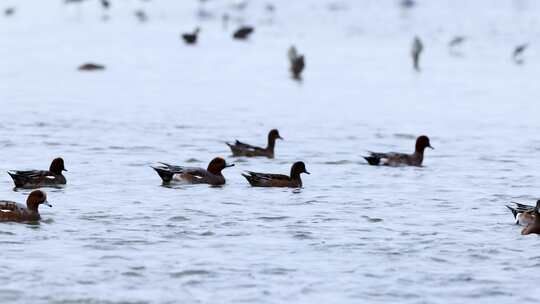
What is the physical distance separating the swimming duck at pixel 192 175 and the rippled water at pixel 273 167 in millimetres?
218

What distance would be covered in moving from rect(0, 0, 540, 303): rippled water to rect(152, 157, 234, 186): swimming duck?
0.72ft

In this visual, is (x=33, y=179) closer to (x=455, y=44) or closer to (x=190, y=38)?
(x=190, y=38)

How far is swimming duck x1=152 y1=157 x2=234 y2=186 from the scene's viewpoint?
66.5 feet

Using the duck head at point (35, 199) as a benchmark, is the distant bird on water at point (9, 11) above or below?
above

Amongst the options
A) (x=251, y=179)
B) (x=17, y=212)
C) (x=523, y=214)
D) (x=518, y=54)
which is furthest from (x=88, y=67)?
(x=523, y=214)

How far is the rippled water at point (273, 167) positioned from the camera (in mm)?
13375

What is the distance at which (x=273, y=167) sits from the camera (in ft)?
78.2

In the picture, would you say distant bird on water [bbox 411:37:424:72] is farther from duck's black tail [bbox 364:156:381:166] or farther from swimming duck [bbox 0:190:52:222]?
A: swimming duck [bbox 0:190:52:222]

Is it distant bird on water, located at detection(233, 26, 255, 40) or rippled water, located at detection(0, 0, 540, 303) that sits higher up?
distant bird on water, located at detection(233, 26, 255, 40)

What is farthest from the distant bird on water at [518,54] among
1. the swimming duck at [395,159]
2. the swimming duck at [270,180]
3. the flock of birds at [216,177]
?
the swimming duck at [270,180]

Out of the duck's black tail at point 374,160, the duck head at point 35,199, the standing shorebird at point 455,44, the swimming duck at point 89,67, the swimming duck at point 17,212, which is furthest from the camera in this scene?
the standing shorebird at point 455,44

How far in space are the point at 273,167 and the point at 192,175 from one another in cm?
360

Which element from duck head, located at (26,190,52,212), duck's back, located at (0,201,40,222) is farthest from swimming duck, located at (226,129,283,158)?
duck's back, located at (0,201,40,222)

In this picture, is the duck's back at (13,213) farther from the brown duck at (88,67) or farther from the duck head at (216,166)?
the brown duck at (88,67)
